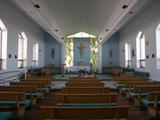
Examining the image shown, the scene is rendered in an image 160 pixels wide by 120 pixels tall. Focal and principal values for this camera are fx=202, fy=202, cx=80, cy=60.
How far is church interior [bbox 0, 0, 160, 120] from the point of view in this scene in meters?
3.22

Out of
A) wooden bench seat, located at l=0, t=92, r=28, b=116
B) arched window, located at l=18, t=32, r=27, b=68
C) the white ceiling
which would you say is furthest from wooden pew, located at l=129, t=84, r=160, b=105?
arched window, located at l=18, t=32, r=27, b=68

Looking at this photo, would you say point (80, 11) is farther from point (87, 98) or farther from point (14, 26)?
point (87, 98)

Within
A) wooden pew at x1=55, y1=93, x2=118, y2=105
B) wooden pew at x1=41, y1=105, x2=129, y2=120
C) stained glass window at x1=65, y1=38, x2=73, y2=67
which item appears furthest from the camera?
stained glass window at x1=65, y1=38, x2=73, y2=67

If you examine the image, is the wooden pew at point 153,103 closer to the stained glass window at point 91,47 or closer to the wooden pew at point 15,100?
the wooden pew at point 15,100

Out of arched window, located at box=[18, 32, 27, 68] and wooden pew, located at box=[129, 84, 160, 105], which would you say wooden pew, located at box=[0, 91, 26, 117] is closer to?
wooden pew, located at box=[129, 84, 160, 105]

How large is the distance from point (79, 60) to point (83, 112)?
16.3m

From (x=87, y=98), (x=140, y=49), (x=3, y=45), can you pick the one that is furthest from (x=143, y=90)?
(x=140, y=49)

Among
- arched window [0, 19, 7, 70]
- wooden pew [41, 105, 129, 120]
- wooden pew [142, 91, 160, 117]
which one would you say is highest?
arched window [0, 19, 7, 70]

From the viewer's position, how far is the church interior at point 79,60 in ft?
10.6

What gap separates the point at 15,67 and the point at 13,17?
2451 mm

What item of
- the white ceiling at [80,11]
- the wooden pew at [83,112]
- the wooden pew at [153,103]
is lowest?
the wooden pew at [153,103]

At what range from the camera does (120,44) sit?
17.2 meters

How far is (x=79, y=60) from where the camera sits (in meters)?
18.3

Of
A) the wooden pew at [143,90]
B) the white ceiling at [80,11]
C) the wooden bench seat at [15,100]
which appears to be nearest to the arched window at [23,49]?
the white ceiling at [80,11]
